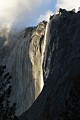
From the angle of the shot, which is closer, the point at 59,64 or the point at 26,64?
the point at 59,64

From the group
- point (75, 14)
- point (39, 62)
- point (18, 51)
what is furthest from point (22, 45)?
point (75, 14)

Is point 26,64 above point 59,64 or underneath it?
above

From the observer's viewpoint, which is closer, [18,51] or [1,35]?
[18,51]

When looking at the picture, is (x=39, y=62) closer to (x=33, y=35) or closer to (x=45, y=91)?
(x=33, y=35)

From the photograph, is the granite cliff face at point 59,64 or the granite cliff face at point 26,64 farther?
the granite cliff face at point 26,64

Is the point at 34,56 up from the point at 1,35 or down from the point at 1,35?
down
